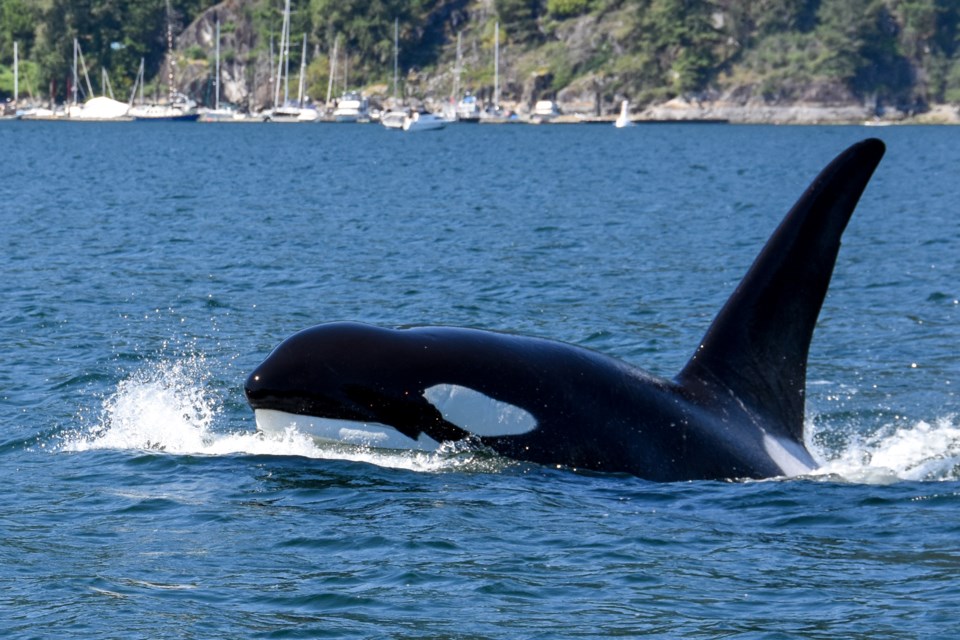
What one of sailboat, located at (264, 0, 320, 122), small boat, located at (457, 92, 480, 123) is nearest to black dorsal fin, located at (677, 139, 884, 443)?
small boat, located at (457, 92, 480, 123)

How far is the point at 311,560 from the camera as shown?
11.1 m

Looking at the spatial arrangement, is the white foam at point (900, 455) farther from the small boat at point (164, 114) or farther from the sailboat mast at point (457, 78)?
the small boat at point (164, 114)

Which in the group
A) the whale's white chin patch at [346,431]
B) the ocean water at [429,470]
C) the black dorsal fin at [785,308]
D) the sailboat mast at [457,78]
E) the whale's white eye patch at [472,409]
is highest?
the sailboat mast at [457,78]

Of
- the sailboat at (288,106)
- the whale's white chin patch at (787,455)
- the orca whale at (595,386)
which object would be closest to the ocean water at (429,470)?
the whale's white chin patch at (787,455)

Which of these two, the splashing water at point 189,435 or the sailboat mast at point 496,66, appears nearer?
the splashing water at point 189,435

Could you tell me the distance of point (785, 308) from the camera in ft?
39.9

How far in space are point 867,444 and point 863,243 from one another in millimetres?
27062

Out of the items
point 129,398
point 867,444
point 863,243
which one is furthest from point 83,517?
point 863,243

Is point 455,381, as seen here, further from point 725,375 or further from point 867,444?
point 867,444

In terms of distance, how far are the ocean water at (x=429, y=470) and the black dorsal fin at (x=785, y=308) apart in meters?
0.79

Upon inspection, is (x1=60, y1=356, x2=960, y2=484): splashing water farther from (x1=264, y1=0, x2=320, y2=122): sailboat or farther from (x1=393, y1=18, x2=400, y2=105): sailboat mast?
(x1=393, y1=18, x2=400, y2=105): sailboat mast

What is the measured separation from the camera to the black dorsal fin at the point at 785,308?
1168 centimetres

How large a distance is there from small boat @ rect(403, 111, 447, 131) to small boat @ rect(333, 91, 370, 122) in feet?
75.6

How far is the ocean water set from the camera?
33.9 feet
